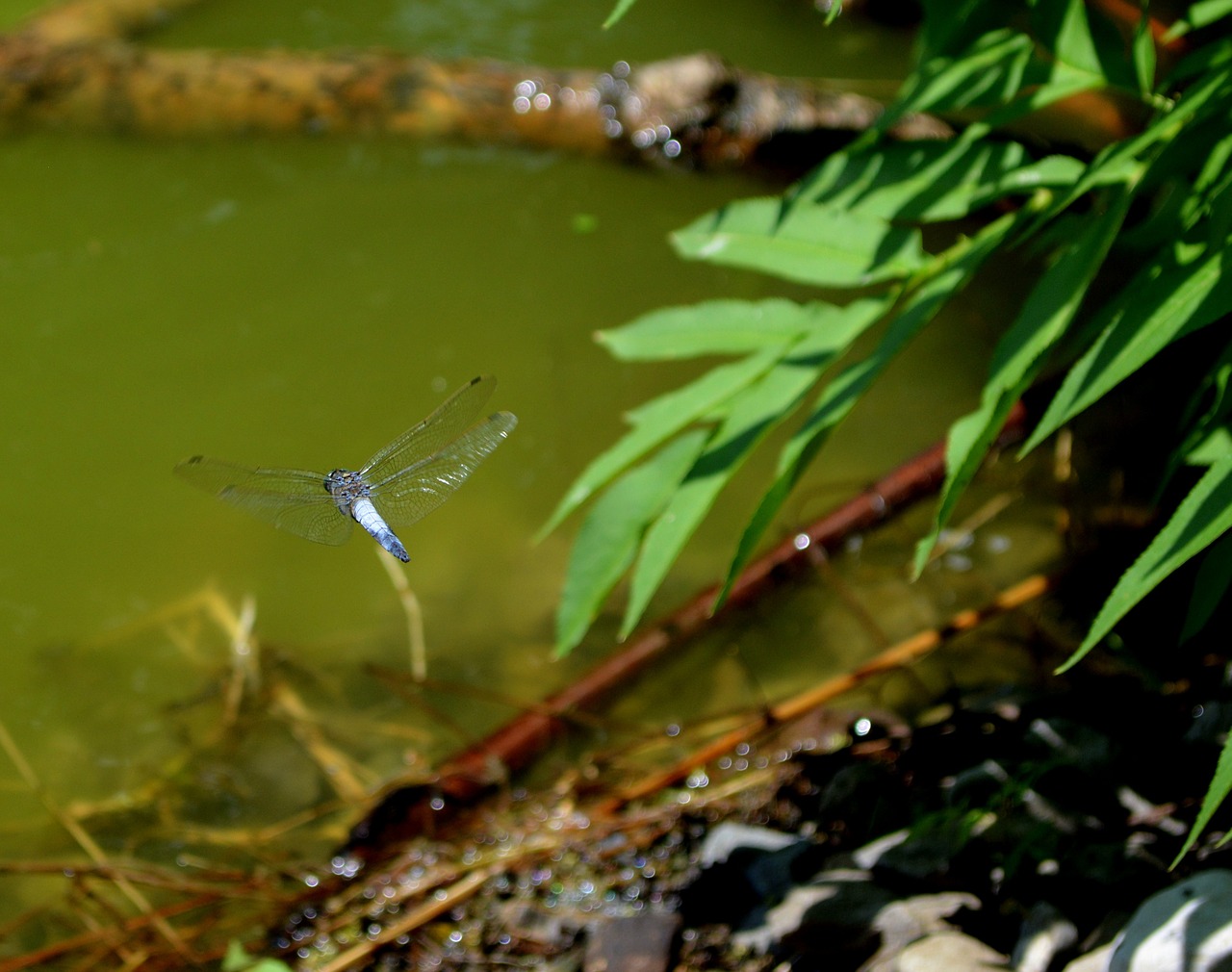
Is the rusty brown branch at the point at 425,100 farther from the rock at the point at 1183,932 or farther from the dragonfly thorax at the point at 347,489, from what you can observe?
the rock at the point at 1183,932

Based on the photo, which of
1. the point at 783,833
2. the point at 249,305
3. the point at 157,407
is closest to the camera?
the point at 783,833

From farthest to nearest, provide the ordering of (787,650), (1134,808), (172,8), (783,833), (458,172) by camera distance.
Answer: (172,8), (458,172), (787,650), (783,833), (1134,808)

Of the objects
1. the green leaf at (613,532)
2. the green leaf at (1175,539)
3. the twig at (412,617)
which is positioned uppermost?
the green leaf at (613,532)

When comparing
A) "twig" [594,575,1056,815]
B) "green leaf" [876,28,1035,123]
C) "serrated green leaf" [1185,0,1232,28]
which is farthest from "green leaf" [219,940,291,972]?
"serrated green leaf" [1185,0,1232,28]

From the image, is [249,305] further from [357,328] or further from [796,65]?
[796,65]

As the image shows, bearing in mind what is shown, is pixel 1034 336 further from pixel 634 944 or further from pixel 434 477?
pixel 634 944

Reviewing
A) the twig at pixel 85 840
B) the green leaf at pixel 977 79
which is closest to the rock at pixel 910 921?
the green leaf at pixel 977 79

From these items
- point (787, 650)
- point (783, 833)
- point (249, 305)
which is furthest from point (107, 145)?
point (783, 833)
